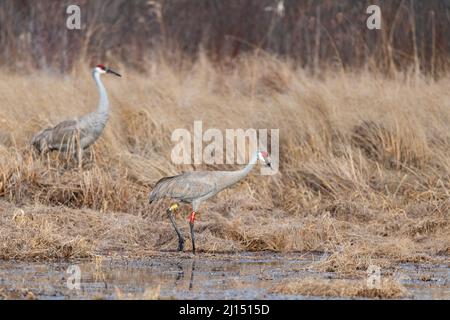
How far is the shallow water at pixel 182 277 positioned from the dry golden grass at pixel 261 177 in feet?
0.84

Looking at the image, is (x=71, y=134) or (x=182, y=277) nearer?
(x=182, y=277)

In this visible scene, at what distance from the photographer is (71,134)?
9.45 meters

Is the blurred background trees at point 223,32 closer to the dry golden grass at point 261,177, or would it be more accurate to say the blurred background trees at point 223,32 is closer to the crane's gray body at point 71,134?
the dry golden grass at point 261,177

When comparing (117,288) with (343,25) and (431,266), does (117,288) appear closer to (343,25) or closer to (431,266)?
(431,266)

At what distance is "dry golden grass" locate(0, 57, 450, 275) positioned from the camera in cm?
760

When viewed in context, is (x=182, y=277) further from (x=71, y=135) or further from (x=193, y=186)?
(x=71, y=135)

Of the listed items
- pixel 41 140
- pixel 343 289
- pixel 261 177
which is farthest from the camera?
pixel 41 140

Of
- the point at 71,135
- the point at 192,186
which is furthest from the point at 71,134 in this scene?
the point at 192,186

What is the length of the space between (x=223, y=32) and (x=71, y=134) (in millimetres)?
6354

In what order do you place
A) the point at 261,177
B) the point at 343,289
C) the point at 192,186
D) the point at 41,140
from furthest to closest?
the point at 41,140
the point at 261,177
the point at 192,186
the point at 343,289

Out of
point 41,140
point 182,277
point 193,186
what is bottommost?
point 182,277

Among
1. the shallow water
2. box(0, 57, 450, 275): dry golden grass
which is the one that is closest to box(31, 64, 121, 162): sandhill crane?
box(0, 57, 450, 275): dry golden grass

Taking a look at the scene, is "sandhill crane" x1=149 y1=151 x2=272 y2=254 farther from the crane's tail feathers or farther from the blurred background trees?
the blurred background trees

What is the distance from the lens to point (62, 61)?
14.3 metres
